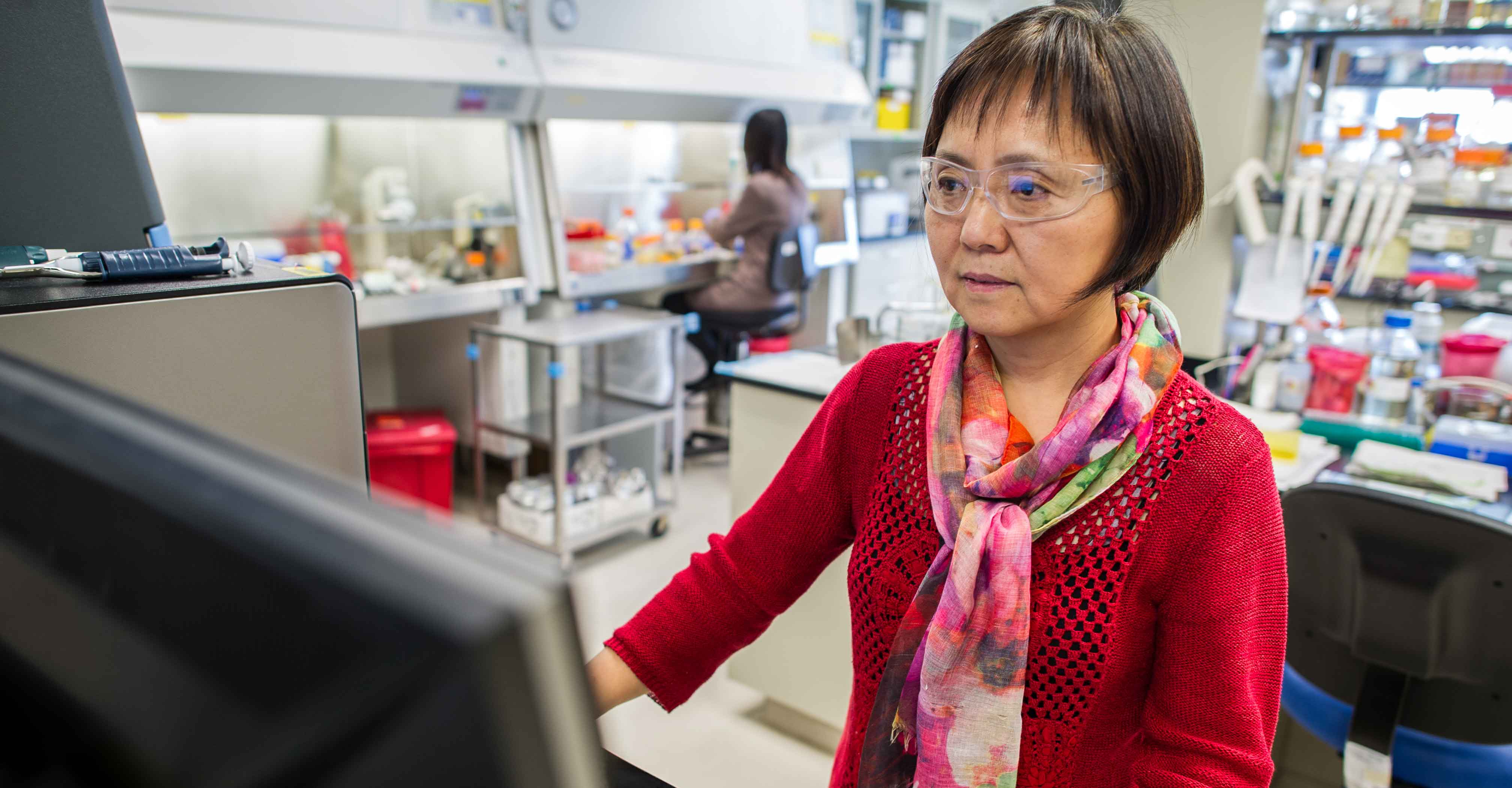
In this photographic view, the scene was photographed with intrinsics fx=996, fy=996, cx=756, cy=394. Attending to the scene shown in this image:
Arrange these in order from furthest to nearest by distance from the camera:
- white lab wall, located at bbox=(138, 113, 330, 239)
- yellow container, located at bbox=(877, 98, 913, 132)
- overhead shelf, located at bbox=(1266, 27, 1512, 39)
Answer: yellow container, located at bbox=(877, 98, 913, 132) → white lab wall, located at bbox=(138, 113, 330, 239) → overhead shelf, located at bbox=(1266, 27, 1512, 39)

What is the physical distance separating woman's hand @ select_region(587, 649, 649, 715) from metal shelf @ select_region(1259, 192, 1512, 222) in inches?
99.1

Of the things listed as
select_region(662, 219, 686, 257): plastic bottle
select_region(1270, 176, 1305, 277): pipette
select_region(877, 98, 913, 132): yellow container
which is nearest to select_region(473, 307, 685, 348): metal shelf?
select_region(662, 219, 686, 257): plastic bottle

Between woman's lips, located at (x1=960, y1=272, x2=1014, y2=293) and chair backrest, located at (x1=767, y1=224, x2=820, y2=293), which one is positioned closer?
woman's lips, located at (x1=960, y1=272, x2=1014, y2=293)

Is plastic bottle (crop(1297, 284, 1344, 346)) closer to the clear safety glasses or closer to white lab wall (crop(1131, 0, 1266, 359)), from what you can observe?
white lab wall (crop(1131, 0, 1266, 359))

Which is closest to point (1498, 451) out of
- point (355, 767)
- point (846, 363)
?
point (846, 363)

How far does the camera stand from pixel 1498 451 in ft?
6.27

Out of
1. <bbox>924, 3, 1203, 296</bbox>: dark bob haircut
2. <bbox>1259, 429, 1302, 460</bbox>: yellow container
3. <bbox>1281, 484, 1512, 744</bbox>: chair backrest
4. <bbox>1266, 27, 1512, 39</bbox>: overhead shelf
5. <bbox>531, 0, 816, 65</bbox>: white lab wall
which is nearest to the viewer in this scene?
<bbox>924, 3, 1203, 296</bbox>: dark bob haircut

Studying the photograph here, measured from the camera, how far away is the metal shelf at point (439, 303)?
3158 millimetres

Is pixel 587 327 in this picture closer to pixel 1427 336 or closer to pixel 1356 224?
pixel 1356 224

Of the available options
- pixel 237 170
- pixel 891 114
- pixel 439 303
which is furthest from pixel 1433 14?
pixel 237 170

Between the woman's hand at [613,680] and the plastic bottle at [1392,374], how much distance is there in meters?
1.95

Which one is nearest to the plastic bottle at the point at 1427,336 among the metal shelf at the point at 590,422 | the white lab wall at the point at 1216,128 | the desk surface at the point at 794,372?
the white lab wall at the point at 1216,128

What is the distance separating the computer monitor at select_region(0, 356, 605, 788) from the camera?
20 centimetres

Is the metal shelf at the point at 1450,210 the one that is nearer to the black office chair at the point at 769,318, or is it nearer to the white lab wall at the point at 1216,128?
the white lab wall at the point at 1216,128
